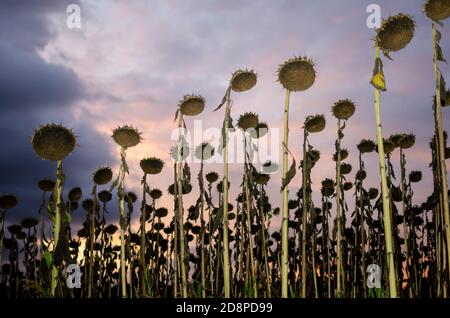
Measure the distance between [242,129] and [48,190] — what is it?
231 inches

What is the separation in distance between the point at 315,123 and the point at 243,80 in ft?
7.18

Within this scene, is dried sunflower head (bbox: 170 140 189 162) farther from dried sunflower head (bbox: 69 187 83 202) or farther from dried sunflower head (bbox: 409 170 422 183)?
dried sunflower head (bbox: 409 170 422 183)

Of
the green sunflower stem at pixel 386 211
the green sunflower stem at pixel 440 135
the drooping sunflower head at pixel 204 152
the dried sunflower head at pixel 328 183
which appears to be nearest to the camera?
the green sunflower stem at pixel 386 211

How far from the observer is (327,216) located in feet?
45.5

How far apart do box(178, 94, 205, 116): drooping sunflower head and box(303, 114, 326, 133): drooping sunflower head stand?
221cm

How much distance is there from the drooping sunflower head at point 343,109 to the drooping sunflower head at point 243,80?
212cm

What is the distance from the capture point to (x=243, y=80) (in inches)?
313

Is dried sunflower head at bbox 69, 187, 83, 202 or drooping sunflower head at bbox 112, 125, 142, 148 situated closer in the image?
drooping sunflower head at bbox 112, 125, 142, 148

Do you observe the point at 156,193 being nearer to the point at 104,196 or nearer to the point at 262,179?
the point at 104,196

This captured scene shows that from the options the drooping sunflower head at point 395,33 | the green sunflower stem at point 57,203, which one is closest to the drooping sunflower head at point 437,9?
the drooping sunflower head at point 395,33

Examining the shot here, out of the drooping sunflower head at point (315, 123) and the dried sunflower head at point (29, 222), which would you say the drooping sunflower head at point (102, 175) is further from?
the dried sunflower head at point (29, 222)

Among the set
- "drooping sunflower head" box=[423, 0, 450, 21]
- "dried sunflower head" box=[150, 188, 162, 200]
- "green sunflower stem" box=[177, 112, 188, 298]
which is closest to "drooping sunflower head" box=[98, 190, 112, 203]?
"dried sunflower head" box=[150, 188, 162, 200]

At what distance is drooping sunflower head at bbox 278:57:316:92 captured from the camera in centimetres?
695

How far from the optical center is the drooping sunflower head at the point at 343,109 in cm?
934
